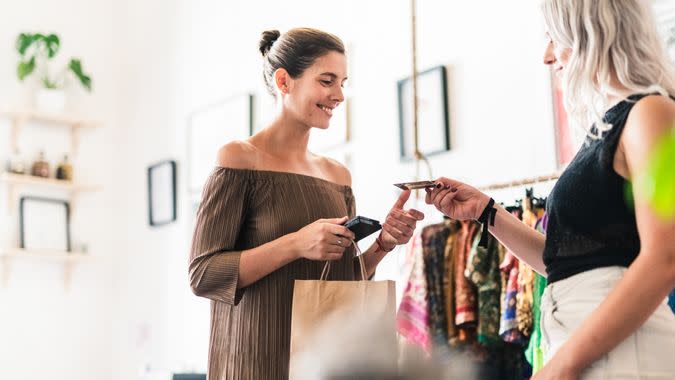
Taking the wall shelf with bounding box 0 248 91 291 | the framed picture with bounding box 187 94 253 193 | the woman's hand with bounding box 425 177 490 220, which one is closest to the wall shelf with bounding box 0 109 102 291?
the wall shelf with bounding box 0 248 91 291

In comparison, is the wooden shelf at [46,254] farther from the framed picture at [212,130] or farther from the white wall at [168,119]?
the framed picture at [212,130]

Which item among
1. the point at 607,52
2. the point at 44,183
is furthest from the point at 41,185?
the point at 607,52

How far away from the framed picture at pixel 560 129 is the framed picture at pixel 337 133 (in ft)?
3.58

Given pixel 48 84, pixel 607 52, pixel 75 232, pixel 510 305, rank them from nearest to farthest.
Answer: pixel 607 52
pixel 510 305
pixel 48 84
pixel 75 232

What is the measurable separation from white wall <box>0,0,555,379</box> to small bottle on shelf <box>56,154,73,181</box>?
0.68 ft

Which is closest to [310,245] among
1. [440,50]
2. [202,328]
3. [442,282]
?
[442,282]

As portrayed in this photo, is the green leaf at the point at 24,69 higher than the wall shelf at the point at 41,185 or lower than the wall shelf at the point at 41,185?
higher

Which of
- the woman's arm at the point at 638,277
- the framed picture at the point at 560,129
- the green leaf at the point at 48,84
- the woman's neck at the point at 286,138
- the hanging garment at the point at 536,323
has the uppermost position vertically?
the green leaf at the point at 48,84

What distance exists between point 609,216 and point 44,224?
4448 mm

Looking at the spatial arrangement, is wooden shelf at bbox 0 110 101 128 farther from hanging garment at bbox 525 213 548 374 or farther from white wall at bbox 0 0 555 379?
hanging garment at bbox 525 213 548 374

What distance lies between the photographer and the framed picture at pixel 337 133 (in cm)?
388

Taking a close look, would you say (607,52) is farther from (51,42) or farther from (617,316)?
(51,42)

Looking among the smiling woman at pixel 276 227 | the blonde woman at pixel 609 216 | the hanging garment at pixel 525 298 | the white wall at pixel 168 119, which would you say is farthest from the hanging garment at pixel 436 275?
the blonde woman at pixel 609 216

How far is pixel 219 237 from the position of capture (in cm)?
174
